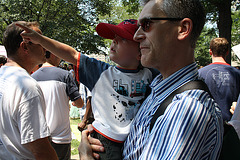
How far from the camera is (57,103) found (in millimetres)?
3520

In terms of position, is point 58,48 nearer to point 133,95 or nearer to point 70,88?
point 133,95

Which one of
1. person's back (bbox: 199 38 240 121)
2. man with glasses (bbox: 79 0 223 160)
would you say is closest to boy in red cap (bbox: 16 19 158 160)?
man with glasses (bbox: 79 0 223 160)

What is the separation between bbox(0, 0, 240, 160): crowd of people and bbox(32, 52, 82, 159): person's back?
1.21 m

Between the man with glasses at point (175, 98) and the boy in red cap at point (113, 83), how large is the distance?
135 millimetres

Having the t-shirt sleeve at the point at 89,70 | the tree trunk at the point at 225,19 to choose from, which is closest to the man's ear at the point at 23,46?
the t-shirt sleeve at the point at 89,70

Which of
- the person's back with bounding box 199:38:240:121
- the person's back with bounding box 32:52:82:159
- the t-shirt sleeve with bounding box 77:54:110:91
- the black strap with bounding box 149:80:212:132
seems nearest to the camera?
the black strap with bounding box 149:80:212:132

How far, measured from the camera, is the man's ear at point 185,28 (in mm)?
1207

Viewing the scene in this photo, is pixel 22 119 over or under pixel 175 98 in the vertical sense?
under

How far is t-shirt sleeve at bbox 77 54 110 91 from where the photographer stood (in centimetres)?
169

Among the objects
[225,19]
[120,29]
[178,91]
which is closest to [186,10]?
[178,91]

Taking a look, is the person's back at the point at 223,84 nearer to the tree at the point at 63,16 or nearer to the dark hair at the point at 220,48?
the dark hair at the point at 220,48

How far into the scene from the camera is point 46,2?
50.9ft

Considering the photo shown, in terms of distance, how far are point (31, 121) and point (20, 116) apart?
0.10m

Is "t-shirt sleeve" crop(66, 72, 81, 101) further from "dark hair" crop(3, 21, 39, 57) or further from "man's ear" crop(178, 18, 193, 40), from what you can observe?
"man's ear" crop(178, 18, 193, 40)
